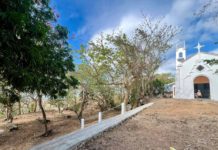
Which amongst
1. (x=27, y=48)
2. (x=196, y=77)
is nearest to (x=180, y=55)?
(x=196, y=77)

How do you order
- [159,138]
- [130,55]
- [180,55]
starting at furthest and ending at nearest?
[180,55], [130,55], [159,138]

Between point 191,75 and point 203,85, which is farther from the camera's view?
point 191,75

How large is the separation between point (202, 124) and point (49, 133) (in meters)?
9.37

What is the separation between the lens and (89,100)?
18359 millimetres

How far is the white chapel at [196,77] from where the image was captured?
24.4 meters

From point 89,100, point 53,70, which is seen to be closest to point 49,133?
point 89,100

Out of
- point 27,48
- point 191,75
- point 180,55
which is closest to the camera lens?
point 27,48

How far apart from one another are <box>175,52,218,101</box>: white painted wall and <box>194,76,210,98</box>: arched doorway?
A: 0.39 meters

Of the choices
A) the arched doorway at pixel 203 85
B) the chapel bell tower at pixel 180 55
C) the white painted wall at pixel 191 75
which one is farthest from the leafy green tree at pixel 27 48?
the chapel bell tower at pixel 180 55

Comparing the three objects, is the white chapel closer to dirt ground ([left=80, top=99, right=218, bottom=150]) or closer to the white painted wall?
the white painted wall

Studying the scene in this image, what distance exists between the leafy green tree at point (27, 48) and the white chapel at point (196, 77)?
19.7m

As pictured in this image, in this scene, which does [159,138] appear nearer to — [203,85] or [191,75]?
[191,75]

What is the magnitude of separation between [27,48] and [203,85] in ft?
76.9

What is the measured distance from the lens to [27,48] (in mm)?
6059
